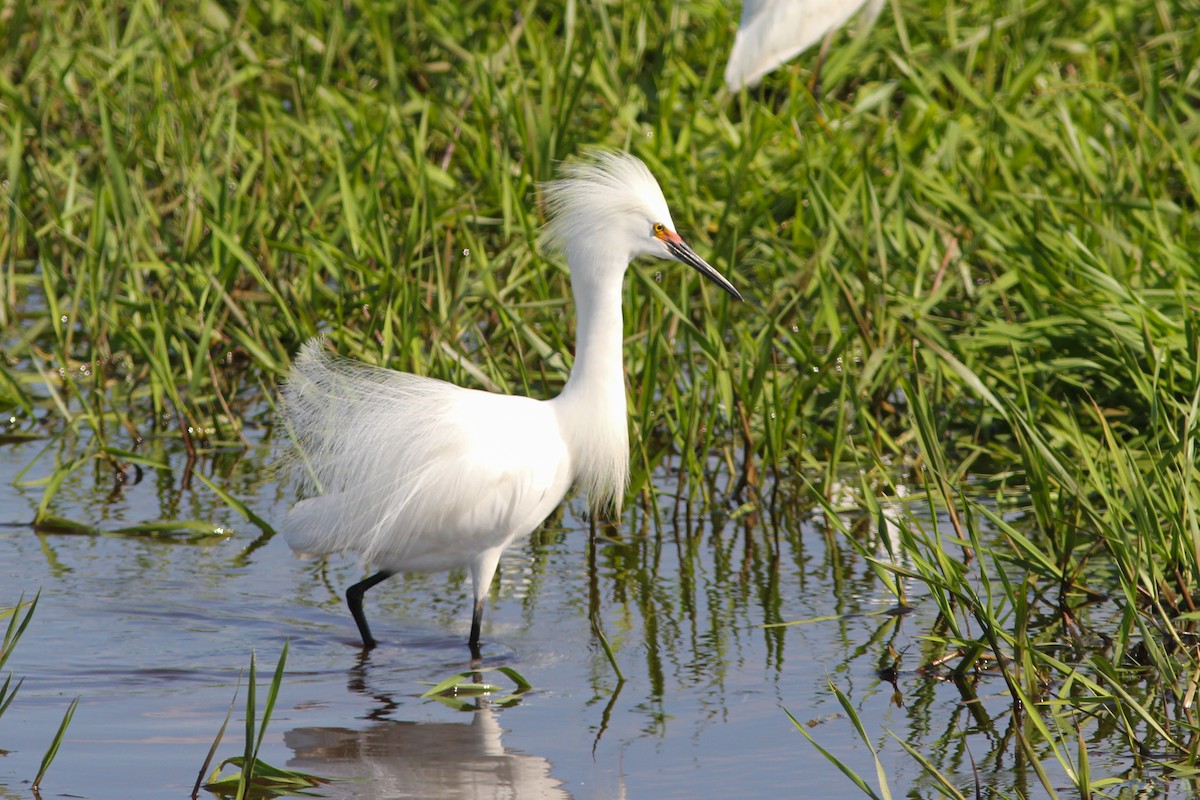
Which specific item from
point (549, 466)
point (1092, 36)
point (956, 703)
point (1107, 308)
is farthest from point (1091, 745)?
point (1092, 36)

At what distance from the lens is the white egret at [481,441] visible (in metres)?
3.94

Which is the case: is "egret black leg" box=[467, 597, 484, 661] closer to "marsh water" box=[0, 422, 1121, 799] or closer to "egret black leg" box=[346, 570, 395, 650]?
"marsh water" box=[0, 422, 1121, 799]

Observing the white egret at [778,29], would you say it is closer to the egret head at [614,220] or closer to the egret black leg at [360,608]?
the egret head at [614,220]

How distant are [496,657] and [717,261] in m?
2.02

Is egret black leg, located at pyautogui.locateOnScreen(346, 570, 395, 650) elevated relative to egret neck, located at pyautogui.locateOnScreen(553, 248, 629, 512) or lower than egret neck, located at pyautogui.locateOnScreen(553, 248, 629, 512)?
lower

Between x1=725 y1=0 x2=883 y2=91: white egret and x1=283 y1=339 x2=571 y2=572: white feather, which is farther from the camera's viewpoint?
x1=725 y1=0 x2=883 y2=91: white egret

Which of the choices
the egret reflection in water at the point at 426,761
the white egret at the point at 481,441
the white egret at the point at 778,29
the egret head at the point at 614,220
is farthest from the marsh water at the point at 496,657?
the white egret at the point at 778,29

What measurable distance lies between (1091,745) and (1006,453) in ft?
5.30

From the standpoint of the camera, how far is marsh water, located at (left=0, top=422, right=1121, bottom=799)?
3.27 metres

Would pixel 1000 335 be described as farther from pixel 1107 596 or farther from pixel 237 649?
pixel 237 649

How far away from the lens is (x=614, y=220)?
3.96m

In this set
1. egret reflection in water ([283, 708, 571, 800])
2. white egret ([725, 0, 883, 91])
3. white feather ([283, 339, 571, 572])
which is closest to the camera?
egret reflection in water ([283, 708, 571, 800])

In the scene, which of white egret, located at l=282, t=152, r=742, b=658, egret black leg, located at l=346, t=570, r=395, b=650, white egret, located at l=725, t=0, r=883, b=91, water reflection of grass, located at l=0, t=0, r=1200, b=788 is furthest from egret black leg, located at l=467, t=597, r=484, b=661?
white egret, located at l=725, t=0, r=883, b=91

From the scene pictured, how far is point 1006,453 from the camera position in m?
4.80
